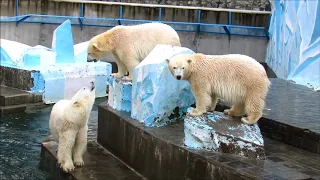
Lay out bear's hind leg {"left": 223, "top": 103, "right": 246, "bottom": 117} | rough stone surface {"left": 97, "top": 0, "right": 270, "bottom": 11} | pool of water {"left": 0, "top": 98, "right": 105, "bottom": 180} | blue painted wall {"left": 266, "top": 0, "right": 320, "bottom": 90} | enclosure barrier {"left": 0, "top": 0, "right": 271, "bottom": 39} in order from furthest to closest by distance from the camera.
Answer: rough stone surface {"left": 97, "top": 0, "right": 270, "bottom": 11}, enclosure barrier {"left": 0, "top": 0, "right": 271, "bottom": 39}, blue painted wall {"left": 266, "top": 0, "right": 320, "bottom": 90}, pool of water {"left": 0, "top": 98, "right": 105, "bottom": 180}, bear's hind leg {"left": 223, "top": 103, "right": 246, "bottom": 117}

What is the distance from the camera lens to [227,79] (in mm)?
4797

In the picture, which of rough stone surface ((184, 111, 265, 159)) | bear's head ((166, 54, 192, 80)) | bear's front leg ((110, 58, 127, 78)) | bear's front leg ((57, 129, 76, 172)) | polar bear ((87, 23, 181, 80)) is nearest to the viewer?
rough stone surface ((184, 111, 265, 159))

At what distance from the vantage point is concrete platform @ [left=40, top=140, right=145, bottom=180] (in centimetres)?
527

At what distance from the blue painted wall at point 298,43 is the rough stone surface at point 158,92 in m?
4.27

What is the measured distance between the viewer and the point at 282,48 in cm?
1252

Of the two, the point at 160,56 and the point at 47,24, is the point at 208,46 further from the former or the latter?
the point at 160,56

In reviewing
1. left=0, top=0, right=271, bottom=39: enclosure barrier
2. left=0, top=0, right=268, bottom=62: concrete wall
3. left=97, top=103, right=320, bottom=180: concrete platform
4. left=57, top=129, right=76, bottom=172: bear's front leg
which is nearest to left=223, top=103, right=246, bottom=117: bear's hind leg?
left=97, top=103, right=320, bottom=180: concrete platform

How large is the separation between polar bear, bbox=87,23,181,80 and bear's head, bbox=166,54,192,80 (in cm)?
159

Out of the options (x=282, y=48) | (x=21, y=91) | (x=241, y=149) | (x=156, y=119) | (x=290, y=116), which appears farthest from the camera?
(x=282, y=48)

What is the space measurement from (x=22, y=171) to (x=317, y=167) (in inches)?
163

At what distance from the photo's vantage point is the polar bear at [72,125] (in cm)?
511

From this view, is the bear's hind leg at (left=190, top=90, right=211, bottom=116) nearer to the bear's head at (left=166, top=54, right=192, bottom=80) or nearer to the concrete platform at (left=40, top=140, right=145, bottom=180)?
the bear's head at (left=166, top=54, right=192, bottom=80)

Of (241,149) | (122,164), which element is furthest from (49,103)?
(241,149)

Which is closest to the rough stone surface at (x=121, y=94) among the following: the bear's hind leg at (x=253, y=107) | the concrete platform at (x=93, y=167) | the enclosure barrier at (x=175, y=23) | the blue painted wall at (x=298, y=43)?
the concrete platform at (x=93, y=167)
